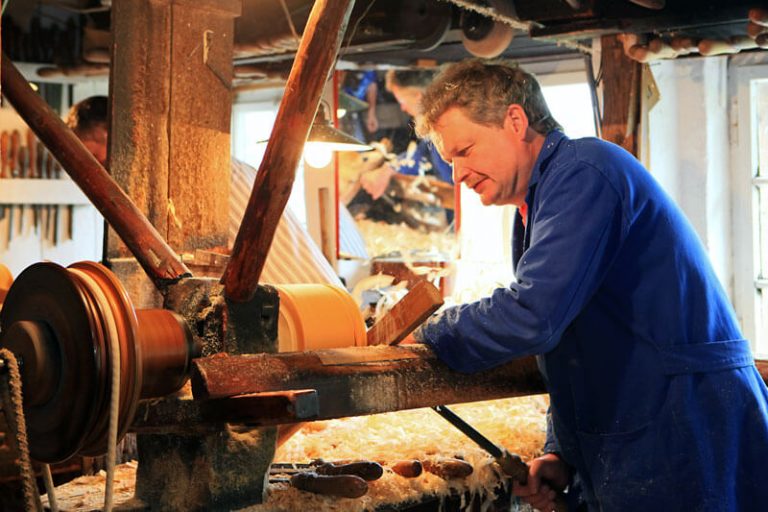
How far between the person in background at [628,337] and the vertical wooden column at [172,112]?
5.55 ft

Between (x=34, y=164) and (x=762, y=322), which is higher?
(x=34, y=164)

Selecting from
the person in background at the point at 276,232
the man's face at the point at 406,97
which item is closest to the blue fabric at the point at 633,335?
the person in background at the point at 276,232

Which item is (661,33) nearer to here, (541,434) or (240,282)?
(541,434)

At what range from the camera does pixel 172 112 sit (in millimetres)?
Answer: 4094

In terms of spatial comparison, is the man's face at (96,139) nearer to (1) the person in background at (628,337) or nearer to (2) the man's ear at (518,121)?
(2) the man's ear at (518,121)

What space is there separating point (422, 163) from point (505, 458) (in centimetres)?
592

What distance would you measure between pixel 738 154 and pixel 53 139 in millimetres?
6232

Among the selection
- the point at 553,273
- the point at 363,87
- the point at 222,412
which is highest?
the point at 363,87

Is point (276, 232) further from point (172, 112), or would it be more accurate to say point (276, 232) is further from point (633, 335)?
point (633, 335)

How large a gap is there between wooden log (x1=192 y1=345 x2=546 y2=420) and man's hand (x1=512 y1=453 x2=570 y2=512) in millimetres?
321

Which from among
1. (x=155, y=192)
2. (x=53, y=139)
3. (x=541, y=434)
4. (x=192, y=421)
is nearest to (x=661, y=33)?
(x=541, y=434)

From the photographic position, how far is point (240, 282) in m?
2.71

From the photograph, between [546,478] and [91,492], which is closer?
[91,492]

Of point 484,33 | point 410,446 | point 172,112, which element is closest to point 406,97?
point 484,33
